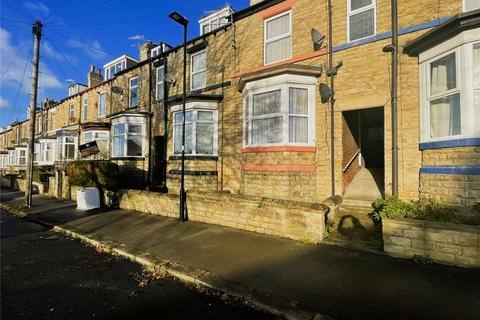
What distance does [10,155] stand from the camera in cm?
3441

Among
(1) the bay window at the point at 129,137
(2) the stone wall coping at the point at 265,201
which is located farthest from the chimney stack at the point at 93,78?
(2) the stone wall coping at the point at 265,201

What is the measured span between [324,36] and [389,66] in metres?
2.30

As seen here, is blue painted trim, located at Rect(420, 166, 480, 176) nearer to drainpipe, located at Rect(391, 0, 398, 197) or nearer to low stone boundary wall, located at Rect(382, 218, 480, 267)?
drainpipe, located at Rect(391, 0, 398, 197)

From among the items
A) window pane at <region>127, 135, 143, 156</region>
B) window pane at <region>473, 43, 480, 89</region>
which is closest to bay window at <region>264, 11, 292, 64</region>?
window pane at <region>473, 43, 480, 89</region>

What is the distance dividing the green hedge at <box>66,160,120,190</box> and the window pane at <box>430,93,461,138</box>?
1198 cm

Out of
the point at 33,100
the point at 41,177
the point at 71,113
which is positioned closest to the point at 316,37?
the point at 33,100

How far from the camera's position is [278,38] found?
31.2ft

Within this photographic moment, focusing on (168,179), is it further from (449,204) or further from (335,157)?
(449,204)

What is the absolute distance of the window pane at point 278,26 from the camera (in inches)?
369

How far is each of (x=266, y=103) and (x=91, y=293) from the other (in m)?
6.84

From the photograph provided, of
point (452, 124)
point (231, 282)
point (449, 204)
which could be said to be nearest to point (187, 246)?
point (231, 282)

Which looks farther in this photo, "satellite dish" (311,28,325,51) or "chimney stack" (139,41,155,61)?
"chimney stack" (139,41,155,61)

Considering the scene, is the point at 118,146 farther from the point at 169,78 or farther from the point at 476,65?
the point at 476,65

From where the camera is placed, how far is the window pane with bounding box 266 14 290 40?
9.37m
